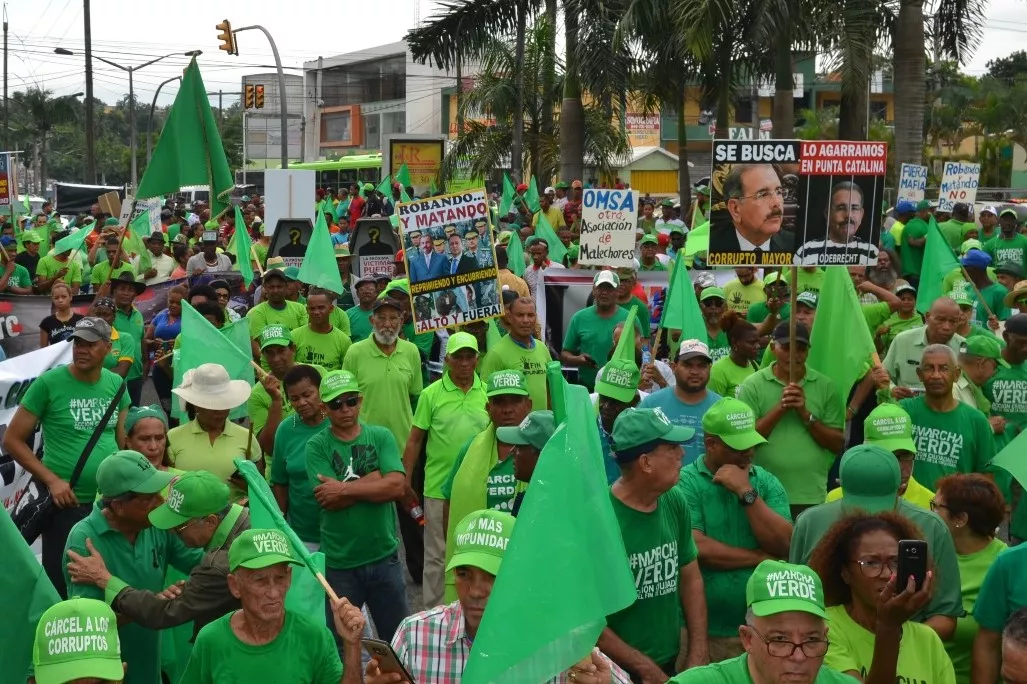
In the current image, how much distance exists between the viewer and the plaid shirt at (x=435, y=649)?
13.9 ft

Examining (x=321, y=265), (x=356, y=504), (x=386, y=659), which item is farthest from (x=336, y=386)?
(x=321, y=265)

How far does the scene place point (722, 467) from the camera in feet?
18.5

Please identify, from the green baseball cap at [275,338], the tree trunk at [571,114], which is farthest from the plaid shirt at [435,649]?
the tree trunk at [571,114]

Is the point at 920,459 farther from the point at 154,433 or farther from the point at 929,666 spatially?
the point at 154,433

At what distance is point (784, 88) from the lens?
20.2 metres

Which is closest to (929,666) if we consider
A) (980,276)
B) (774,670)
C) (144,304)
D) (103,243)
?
(774,670)

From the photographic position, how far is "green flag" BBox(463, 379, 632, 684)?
11.9ft

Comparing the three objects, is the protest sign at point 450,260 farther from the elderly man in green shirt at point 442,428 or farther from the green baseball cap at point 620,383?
the green baseball cap at point 620,383

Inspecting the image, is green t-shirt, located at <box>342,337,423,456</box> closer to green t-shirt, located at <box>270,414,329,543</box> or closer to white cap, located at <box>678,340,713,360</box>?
green t-shirt, located at <box>270,414,329,543</box>

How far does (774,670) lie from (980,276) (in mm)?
9234

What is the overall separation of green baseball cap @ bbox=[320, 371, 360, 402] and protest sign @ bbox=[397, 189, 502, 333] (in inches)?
137

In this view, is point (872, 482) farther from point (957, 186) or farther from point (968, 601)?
point (957, 186)

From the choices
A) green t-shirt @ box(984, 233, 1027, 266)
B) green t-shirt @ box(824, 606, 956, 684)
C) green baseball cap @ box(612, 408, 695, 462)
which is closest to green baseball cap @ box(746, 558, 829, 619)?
green t-shirt @ box(824, 606, 956, 684)

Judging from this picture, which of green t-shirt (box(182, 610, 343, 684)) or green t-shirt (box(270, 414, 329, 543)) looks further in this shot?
green t-shirt (box(270, 414, 329, 543))
